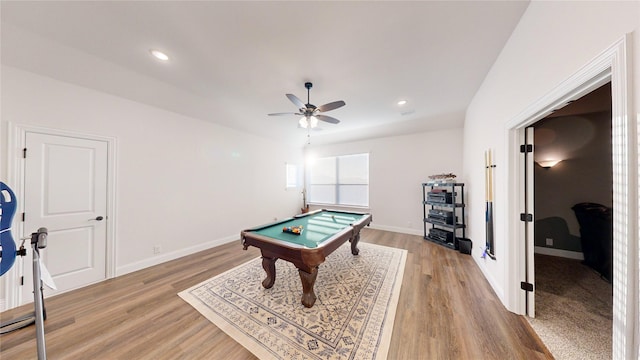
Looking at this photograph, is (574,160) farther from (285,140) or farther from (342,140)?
(285,140)

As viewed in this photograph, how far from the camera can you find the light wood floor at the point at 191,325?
1567 millimetres

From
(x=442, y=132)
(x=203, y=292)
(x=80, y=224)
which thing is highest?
(x=442, y=132)

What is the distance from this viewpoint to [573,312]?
1.94m

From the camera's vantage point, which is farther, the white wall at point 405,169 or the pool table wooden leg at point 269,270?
the white wall at point 405,169

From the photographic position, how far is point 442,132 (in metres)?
4.61

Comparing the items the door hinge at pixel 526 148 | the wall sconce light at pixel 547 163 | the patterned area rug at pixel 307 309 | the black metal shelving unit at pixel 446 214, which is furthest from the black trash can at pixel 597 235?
the patterned area rug at pixel 307 309

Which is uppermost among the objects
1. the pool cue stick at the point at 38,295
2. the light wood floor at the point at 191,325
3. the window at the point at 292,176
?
the window at the point at 292,176

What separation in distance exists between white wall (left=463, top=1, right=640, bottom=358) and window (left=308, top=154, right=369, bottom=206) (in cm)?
296

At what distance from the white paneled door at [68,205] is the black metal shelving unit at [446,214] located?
229 inches

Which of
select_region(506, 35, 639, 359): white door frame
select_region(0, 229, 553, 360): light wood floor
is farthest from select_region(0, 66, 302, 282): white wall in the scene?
select_region(506, 35, 639, 359): white door frame

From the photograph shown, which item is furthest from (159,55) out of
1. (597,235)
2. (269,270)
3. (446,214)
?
(597,235)

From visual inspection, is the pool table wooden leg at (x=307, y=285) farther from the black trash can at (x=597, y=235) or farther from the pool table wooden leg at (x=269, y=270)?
the black trash can at (x=597, y=235)

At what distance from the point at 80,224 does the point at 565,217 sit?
297 inches

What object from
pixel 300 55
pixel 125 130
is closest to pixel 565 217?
pixel 300 55
